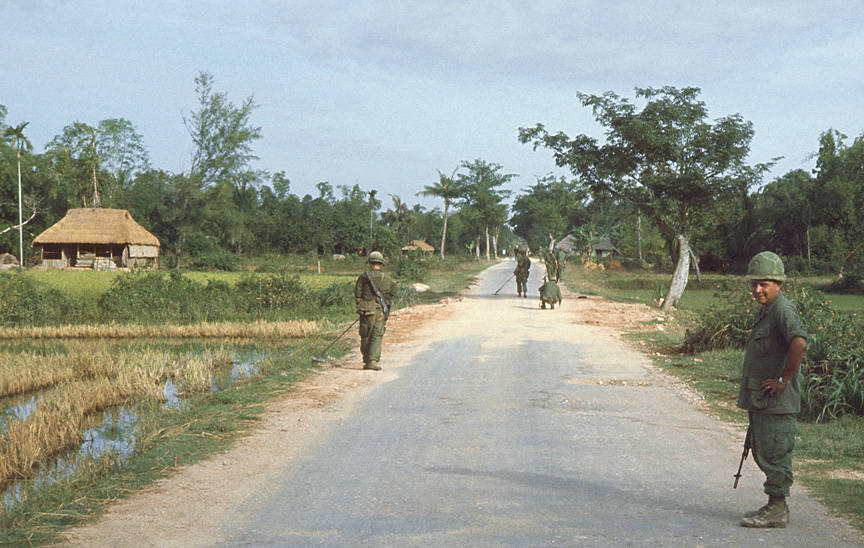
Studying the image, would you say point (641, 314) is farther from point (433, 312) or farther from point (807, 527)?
point (807, 527)

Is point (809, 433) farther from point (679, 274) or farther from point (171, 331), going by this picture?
point (171, 331)

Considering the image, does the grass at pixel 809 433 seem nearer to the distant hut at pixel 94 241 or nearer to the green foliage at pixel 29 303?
the green foliage at pixel 29 303

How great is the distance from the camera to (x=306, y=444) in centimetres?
729

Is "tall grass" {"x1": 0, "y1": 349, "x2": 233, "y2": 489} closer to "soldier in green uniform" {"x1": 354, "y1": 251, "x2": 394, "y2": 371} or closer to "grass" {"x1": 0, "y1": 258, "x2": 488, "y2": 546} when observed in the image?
"grass" {"x1": 0, "y1": 258, "x2": 488, "y2": 546}

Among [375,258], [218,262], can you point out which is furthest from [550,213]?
[375,258]

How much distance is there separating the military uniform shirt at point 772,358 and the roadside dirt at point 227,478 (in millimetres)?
3670

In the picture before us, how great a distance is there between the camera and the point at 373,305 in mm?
11695

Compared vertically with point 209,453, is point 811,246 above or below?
above

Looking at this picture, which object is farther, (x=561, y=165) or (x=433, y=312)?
(x=561, y=165)

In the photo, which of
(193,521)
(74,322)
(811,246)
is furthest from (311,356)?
(811,246)

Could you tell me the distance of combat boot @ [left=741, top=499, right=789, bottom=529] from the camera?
4.77m

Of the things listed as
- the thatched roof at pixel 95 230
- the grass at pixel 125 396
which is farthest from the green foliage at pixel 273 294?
the thatched roof at pixel 95 230

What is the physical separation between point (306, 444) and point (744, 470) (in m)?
4.00

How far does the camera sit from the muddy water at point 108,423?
6734 mm
